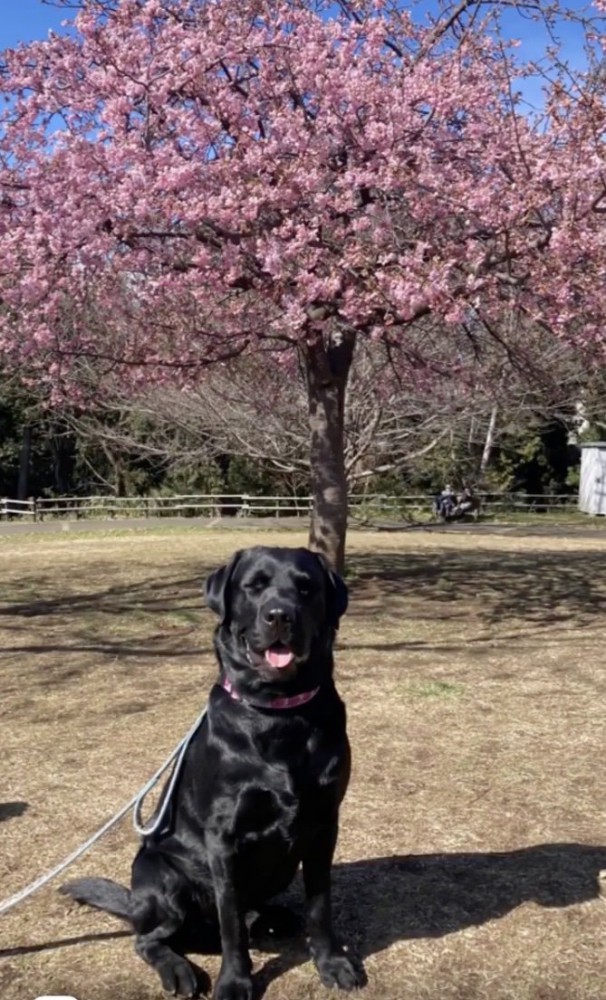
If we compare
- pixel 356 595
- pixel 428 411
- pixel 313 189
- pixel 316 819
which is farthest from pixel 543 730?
pixel 428 411

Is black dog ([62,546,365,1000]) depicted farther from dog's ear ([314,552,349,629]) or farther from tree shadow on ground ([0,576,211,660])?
tree shadow on ground ([0,576,211,660])

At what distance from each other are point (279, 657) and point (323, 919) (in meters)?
0.89

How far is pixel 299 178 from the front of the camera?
877 centimetres

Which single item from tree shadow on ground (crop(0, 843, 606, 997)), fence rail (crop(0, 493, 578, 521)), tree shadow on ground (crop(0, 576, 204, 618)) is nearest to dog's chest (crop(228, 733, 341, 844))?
tree shadow on ground (crop(0, 843, 606, 997))

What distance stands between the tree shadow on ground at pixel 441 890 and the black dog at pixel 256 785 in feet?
0.90

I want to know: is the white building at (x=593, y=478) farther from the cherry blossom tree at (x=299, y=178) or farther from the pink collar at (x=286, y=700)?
the pink collar at (x=286, y=700)

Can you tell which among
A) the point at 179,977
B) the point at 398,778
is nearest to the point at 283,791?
the point at 179,977

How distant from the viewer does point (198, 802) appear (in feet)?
10.7

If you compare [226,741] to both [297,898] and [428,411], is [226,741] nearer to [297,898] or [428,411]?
[297,898]

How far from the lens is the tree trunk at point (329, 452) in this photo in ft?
34.4

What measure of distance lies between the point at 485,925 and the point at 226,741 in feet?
3.98

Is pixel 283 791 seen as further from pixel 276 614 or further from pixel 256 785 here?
pixel 276 614

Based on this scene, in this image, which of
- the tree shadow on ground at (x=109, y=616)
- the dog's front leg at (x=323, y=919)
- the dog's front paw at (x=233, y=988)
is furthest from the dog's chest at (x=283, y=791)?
the tree shadow on ground at (x=109, y=616)

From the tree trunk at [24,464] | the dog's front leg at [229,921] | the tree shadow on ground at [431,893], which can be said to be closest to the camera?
the dog's front leg at [229,921]
